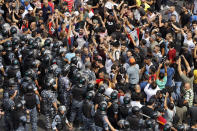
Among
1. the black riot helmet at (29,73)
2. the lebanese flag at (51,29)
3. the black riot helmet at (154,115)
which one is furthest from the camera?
the lebanese flag at (51,29)

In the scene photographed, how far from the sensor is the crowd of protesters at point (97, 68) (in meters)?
12.4

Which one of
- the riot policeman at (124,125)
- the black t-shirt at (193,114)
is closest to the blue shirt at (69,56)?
the riot policeman at (124,125)

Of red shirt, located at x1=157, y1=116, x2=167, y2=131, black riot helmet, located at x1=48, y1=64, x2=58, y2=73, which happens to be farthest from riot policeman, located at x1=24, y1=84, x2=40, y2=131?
red shirt, located at x1=157, y1=116, x2=167, y2=131

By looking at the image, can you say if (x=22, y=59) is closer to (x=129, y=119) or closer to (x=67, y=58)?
(x=67, y=58)

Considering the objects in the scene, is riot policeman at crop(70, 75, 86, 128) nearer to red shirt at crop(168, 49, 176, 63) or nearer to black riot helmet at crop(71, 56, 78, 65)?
black riot helmet at crop(71, 56, 78, 65)

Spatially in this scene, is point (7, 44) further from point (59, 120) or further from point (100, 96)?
point (100, 96)

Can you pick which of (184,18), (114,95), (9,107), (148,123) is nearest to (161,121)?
(148,123)

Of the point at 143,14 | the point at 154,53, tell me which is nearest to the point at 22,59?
the point at 154,53

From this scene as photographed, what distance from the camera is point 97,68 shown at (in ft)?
48.5

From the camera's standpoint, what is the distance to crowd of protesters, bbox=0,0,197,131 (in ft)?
40.7

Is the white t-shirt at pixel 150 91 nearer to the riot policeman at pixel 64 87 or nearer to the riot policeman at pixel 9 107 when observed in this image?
the riot policeman at pixel 64 87

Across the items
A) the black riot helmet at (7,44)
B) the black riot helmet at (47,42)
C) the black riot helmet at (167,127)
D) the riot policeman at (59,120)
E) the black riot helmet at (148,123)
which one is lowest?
the riot policeman at (59,120)

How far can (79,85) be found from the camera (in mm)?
13086

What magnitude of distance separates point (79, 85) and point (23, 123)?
7.04 feet
